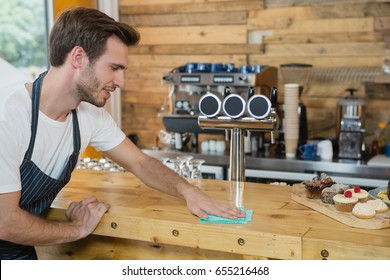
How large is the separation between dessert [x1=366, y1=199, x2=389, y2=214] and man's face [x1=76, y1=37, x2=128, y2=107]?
3.14 feet

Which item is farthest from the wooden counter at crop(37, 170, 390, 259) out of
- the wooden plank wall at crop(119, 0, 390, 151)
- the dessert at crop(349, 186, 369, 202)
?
the wooden plank wall at crop(119, 0, 390, 151)

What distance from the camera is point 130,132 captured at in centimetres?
513

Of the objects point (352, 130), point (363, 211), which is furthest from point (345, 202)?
point (352, 130)

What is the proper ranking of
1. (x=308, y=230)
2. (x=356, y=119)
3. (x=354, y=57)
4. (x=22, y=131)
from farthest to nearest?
(x=354, y=57)
(x=356, y=119)
(x=22, y=131)
(x=308, y=230)

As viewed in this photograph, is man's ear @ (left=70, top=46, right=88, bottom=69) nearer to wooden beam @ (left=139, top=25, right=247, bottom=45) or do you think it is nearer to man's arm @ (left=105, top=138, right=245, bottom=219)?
man's arm @ (left=105, top=138, right=245, bottom=219)

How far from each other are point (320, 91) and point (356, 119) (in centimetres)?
53

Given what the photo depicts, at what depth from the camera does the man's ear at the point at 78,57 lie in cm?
192

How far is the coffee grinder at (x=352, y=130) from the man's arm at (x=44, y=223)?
90.3 inches

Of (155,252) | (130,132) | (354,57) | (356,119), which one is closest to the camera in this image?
(155,252)

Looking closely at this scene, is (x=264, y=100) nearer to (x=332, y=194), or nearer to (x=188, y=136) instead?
(x=332, y=194)

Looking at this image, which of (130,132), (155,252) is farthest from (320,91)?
(155,252)

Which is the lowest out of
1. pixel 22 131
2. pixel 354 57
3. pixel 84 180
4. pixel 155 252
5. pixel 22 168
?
pixel 155 252

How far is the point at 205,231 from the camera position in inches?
70.8

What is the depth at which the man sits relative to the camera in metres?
1.82
